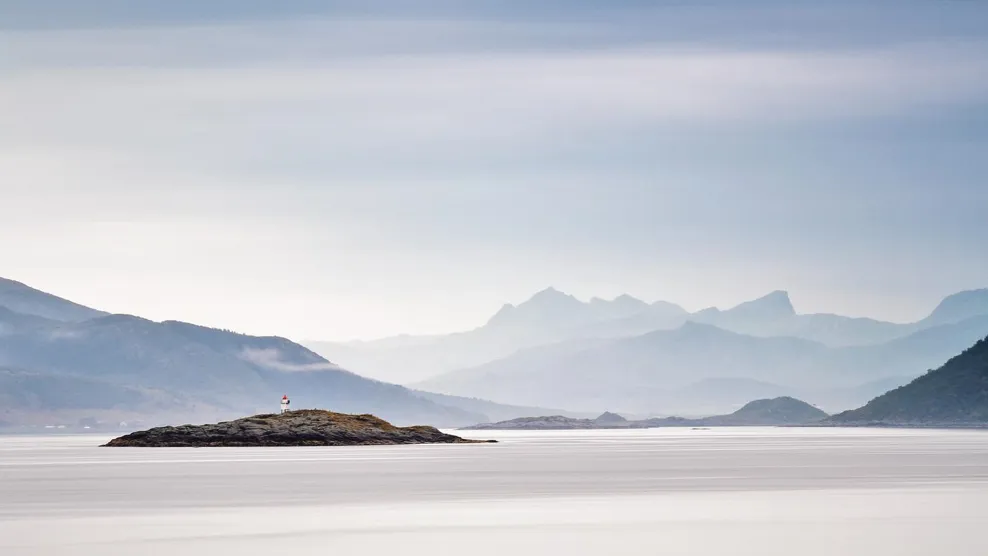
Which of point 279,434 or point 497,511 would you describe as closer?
point 497,511

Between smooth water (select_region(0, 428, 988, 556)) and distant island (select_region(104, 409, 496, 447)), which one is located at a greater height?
distant island (select_region(104, 409, 496, 447))

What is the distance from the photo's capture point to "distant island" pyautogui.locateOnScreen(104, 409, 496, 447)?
17925 centimetres

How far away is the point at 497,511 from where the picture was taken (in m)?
56.9

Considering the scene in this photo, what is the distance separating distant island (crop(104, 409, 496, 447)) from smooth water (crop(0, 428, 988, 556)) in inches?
3263

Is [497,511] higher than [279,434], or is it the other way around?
[279,434]

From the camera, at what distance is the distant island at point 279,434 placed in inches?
7057

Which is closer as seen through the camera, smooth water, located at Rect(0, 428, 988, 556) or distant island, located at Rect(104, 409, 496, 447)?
smooth water, located at Rect(0, 428, 988, 556)

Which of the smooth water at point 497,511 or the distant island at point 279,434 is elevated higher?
the distant island at point 279,434

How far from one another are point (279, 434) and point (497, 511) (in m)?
126

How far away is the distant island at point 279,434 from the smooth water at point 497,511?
82876 millimetres

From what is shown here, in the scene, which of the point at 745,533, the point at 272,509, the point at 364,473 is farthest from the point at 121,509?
the point at 364,473

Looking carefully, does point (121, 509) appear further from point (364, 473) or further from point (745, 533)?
point (364, 473)

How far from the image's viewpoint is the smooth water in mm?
43719

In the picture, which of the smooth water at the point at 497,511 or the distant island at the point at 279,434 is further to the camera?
the distant island at the point at 279,434
